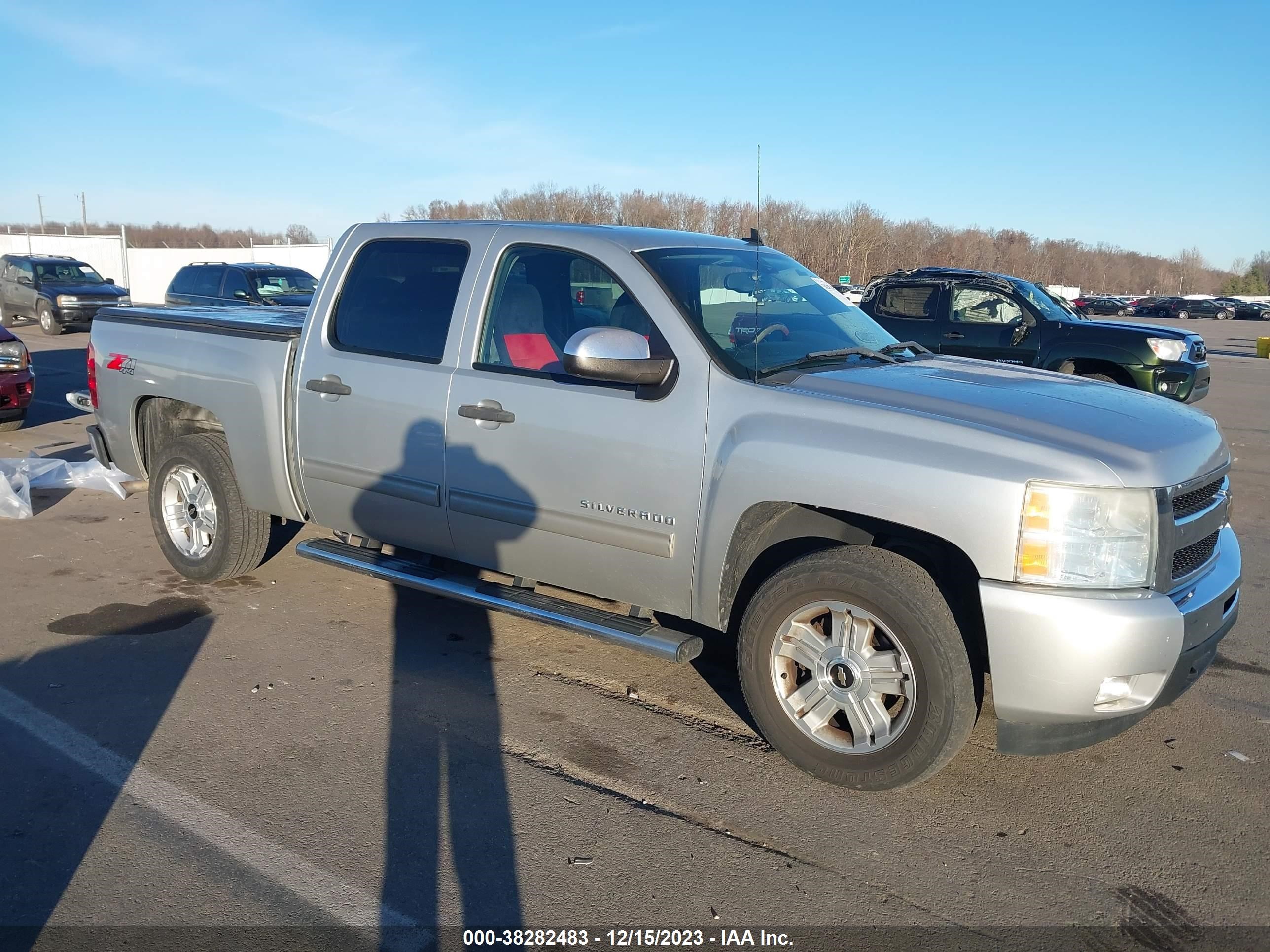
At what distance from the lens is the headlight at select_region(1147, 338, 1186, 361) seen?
11.7 m

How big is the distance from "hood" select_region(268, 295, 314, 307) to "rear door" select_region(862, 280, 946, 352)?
9.25 m

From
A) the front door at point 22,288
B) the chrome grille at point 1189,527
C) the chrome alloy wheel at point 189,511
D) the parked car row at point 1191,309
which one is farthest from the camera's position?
the parked car row at point 1191,309

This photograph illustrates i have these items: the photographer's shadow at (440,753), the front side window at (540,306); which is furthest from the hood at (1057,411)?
the photographer's shadow at (440,753)

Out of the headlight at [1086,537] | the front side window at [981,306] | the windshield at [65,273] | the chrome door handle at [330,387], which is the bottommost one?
the headlight at [1086,537]

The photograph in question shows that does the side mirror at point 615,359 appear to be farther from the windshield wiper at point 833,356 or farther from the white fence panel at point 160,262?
the white fence panel at point 160,262

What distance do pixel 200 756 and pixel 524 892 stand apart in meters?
1.59

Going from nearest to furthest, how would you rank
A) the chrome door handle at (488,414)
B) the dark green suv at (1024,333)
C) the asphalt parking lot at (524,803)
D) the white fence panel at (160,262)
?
the asphalt parking lot at (524,803) → the chrome door handle at (488,414) → the dark green suv at (1024,333) → the white fence panel at (160,262)

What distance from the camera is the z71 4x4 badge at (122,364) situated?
19.5 ft

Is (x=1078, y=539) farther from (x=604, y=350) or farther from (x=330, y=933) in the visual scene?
(x=330, y=933)

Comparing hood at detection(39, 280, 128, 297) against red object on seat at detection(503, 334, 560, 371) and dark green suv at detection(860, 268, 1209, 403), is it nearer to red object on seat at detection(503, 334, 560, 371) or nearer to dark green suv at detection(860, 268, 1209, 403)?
dark green suv at detection(860, 268, 1209, 403)

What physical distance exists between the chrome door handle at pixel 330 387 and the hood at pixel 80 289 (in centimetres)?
2195

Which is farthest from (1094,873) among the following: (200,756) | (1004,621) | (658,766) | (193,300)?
(193,300)

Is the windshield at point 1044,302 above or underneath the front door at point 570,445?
above

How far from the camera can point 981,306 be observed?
12.3 meters
